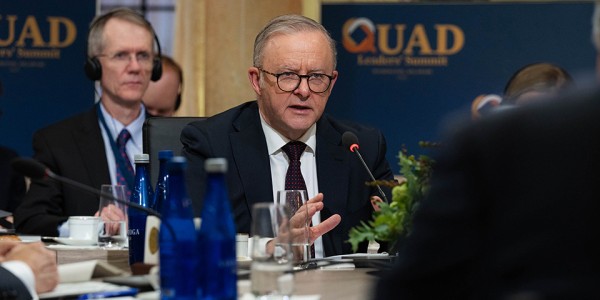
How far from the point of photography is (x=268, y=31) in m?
3.95

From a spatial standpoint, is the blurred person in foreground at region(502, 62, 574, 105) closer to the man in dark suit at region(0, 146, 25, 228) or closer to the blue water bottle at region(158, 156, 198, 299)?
the man in dark suit at region(0, 146, 25, 228)

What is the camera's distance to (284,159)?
12.8ft

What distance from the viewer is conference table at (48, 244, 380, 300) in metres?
2.34

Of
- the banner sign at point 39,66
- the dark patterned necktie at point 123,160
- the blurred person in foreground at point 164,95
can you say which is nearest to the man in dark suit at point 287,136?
the dark patterned necktie at point 123,160

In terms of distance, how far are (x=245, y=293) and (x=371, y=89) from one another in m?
3.69

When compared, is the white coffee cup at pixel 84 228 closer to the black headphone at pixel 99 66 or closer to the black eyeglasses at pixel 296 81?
the black eyeglasses at pixel 296 81

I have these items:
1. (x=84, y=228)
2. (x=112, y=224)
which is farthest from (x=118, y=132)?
(x=112, y=224)

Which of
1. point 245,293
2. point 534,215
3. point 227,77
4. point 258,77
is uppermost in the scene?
point 227,77

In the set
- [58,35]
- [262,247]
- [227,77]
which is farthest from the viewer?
[227,77]

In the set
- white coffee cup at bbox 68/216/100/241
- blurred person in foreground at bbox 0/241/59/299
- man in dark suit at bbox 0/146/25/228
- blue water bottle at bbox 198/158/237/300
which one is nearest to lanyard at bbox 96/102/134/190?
man in dark suit at bbox 0/146/25/228

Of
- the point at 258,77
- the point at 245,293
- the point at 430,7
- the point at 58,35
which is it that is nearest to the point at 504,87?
the point at 430,7

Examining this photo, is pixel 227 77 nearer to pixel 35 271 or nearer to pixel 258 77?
pixel 258 77

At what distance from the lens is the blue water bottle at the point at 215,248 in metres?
1.91

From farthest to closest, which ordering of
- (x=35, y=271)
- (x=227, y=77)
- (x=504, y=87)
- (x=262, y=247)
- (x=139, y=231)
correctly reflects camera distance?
(x=227, y=77) < (x=504, y=87) < (x=139, y=231) < (x=35, y=271) < (x=262, y=247)
